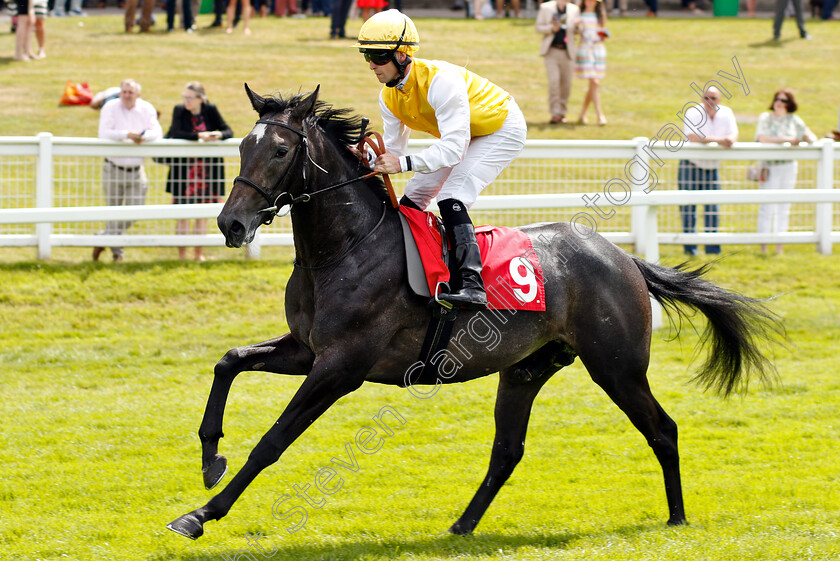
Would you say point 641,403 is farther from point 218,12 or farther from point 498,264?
point 218,12

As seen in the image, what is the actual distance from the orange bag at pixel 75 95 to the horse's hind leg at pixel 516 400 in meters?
11.8

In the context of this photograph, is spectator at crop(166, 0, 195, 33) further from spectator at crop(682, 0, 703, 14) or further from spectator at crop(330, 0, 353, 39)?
spectator at crop(682, 0, 703, 14)

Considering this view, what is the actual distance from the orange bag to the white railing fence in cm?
543

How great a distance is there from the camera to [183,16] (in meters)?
19.8

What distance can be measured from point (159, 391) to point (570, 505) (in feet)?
9.82

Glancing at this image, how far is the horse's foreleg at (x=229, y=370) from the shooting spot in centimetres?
418

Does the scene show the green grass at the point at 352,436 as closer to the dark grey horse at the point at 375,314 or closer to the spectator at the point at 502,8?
the dark grey horse at the point at 375,314

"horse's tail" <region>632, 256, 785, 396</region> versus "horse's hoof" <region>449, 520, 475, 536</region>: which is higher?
"horse's tail" <region>632, 256, 785, 396</region>

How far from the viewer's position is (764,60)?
2064cm

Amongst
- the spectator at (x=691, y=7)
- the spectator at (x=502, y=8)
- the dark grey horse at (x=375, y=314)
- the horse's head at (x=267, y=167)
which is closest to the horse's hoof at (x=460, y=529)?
the dark grey horse at (x=375, y=314)

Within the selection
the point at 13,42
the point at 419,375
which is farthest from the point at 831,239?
the point at 13,42

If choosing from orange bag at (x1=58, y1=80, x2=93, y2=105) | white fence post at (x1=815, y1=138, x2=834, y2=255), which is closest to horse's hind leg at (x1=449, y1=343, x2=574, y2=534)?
white fence post at (x1=815, y1=138, x2=834, y2=255)

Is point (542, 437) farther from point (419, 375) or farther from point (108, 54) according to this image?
point (108, 54)

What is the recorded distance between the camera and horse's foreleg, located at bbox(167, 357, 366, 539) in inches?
156
